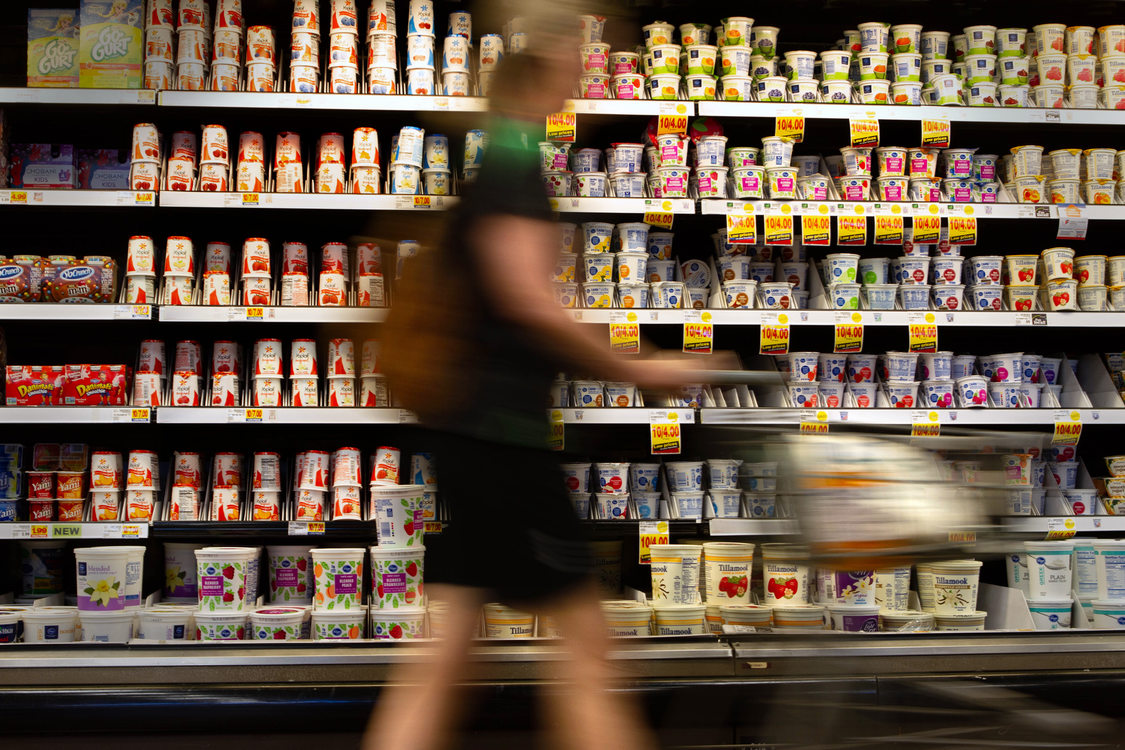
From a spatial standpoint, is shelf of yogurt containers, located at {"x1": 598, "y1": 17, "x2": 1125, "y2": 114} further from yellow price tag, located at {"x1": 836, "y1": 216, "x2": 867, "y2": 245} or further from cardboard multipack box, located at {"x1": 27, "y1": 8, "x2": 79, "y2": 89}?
cardboard multipack box, located at {"x1": 27, "y1": 8, "x2": 79, "y2": 89}

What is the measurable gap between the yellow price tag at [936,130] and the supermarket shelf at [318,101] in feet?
5.13

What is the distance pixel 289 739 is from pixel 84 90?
85.6 inches

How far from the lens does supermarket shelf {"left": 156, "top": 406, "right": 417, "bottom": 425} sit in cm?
272

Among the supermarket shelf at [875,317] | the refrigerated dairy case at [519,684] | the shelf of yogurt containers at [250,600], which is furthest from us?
the supermarket shelf at [875,317]

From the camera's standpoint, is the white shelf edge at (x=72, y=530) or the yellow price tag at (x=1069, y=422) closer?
the white shelf edge at (x=72, y=530)

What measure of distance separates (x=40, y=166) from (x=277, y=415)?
1266mm

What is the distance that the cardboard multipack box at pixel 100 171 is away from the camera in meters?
3.07

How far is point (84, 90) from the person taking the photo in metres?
2.77

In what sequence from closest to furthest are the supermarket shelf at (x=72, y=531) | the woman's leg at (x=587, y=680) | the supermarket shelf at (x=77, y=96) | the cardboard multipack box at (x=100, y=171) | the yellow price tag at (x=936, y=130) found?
the woman's leg at (x=587, y=680) → the supermarket shelf at (x=72, y=531) → the supermarket shelf at (x=77, y=96) → the yellow price tag at (x=936, y=130) → the cardboard multipack box at (x=100, y=171)

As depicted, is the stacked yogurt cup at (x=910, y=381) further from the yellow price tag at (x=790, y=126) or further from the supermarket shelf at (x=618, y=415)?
the yellow price tag at (x=790, y=126)

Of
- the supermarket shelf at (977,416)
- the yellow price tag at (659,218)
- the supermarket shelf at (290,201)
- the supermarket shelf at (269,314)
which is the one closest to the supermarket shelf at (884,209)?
the yellow price tag at (659,218)

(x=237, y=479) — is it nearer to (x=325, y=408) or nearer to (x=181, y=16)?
(x=325, y=408)

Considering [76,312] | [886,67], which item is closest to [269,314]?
[76,312]

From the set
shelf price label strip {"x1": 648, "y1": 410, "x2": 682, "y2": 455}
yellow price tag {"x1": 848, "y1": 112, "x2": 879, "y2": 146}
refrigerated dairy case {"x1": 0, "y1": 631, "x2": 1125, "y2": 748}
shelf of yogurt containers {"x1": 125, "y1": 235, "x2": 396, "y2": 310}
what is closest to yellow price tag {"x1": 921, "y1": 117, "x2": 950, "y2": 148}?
yellow price tag {"x1": 848, "y1": 112, "x2": 879, "y2": 146}
